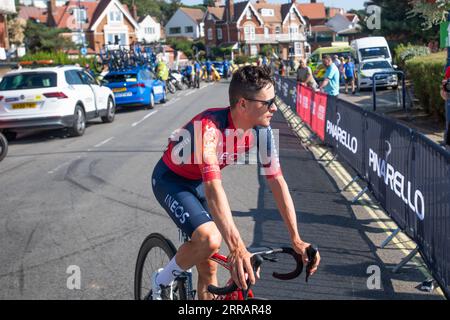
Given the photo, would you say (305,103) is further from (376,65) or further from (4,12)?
(4,12)

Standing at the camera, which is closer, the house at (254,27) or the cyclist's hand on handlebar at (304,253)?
the cyclist's hand on handlebar at (304,253)

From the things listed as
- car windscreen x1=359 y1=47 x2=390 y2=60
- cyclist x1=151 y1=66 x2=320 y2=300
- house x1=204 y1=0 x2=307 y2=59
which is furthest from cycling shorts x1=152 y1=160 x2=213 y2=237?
house x1=204 y1=0 x2=307 y2=59

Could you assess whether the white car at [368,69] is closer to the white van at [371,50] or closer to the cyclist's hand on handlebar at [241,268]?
the white van at [371,50]

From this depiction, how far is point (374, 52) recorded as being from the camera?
105ft

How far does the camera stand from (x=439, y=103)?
1578 centimetres

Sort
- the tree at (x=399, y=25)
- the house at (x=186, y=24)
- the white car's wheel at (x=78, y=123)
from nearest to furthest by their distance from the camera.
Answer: the white car's wheel at (x=78, y=123), the tree at (x=399, y=25), the house at (x=186, y=24)

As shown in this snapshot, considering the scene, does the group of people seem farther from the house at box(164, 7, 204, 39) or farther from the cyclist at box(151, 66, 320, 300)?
the house at box(164, 7, 204, 39)

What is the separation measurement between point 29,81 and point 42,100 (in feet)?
2.81

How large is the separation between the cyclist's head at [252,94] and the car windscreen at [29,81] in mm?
13212

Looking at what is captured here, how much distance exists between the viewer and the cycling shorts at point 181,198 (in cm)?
344

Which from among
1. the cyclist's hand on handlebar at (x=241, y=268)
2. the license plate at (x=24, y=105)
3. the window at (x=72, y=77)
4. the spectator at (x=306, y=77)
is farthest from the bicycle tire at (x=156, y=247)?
the spectator at (x=306, y=77)

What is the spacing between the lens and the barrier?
Result: 197 inches
